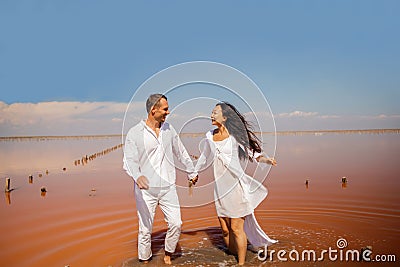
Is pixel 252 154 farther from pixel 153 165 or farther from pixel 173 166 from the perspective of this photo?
pixel 153 165

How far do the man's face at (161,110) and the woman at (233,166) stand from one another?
60 centimetres

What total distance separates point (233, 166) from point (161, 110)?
115 centimetres

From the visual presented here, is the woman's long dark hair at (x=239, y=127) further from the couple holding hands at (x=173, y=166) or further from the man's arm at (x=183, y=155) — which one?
the man's arm at (x=183, y=155)

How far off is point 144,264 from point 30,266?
1.86m

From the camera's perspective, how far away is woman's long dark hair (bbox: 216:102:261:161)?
15.5 feet

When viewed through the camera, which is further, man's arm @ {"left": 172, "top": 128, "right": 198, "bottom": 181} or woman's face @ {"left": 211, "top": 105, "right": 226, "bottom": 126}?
man's arm @ {"left": 172, "top": 128, "right": 198, "bottom": 181}

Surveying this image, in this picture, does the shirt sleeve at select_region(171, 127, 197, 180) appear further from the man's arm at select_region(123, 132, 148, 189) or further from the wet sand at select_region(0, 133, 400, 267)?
the man's arm at select_region(123, 132, 148, 189)

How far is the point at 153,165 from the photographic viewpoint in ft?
15.3

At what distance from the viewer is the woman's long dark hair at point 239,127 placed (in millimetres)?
4719

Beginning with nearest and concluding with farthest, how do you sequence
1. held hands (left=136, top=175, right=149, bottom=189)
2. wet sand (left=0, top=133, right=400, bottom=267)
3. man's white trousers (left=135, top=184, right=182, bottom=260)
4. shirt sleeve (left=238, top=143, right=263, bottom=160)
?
held hands (left=136, top=175, right=149, bottom=189) < man's white trousers (left=135, top=184, right=182, bottom=260) < shirt sleeve (left=238, top=143, right=263, bottom=160) < wet sand (left=0, top=133, right=400, bottom=267)

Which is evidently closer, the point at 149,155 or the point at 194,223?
the point at 149,155

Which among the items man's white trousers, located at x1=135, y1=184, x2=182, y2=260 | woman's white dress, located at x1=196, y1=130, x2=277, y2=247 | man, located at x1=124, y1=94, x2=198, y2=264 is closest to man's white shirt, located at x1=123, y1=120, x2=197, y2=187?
man, located at x1=124, y1=94, x2=198, y2=264

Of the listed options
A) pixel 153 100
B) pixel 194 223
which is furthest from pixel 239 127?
pixel 194 223

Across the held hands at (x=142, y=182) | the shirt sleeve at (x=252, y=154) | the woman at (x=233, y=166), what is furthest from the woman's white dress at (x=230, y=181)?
the held hands at (x=142, y=182)
